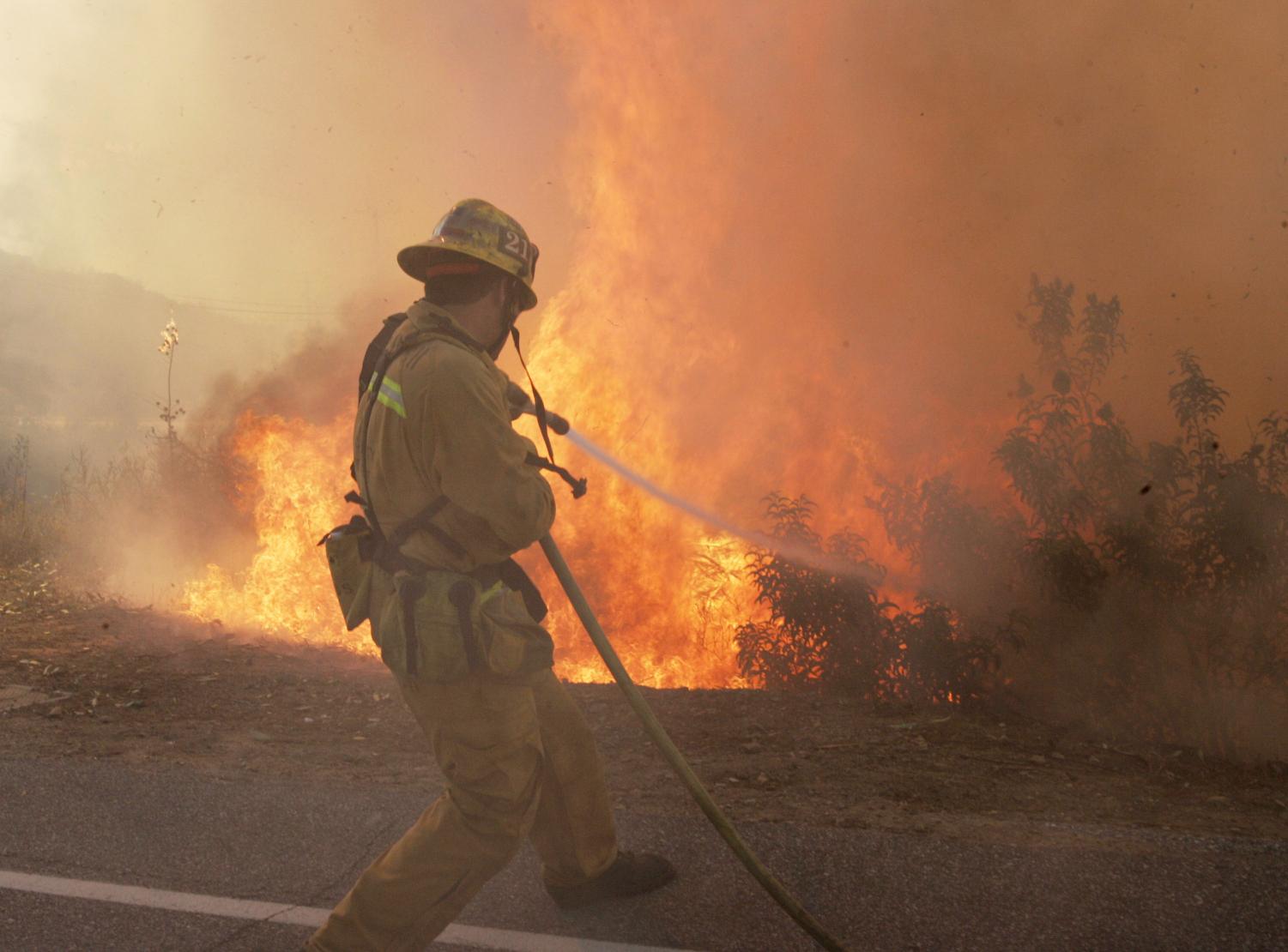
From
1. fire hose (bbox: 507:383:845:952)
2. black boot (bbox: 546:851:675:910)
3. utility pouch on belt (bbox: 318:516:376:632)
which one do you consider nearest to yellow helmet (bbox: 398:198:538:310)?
fire hose (bbox: 507:383:845:952)

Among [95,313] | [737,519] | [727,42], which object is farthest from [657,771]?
[95,313]

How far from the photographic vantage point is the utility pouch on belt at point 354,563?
9.25ft

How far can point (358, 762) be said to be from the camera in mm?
4867

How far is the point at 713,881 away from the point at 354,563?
1618 millimetres

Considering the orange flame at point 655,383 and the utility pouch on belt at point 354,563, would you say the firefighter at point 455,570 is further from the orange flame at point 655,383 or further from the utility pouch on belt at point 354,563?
the orange flame at point 655,383

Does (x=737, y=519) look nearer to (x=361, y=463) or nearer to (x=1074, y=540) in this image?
(x=1074, y=540)

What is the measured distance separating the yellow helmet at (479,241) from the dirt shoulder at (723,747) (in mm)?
2333

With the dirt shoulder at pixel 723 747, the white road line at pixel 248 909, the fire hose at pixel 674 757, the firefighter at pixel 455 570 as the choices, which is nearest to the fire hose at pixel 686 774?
the fire hose at pixel 674 757

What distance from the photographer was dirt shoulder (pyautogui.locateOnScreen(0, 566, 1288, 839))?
4164mm

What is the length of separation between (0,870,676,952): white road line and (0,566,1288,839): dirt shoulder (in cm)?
106

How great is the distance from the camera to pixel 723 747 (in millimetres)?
5039

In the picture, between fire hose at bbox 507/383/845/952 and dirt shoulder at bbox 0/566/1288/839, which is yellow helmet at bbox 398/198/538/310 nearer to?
fire hose at bbox 507/383/845/952

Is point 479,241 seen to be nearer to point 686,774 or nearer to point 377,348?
point 377,348

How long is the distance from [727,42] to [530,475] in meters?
8.03
